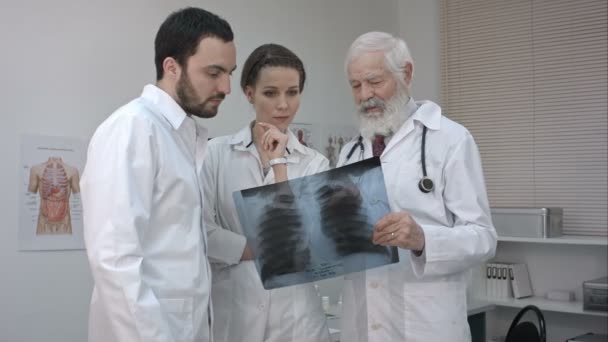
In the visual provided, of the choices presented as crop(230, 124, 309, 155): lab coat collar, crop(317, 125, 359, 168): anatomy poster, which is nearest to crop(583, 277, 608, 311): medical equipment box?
crop(317, 125, 359, 168): anatomy poster

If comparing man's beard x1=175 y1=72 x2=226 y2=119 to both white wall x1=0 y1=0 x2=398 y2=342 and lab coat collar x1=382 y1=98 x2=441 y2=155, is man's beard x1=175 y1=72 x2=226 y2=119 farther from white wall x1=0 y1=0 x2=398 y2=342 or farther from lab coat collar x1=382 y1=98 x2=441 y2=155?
white wall x1=0 y1=0 x2=398 y2=342

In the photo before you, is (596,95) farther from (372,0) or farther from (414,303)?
(414,303)

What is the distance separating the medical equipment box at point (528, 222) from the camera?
4.36 m

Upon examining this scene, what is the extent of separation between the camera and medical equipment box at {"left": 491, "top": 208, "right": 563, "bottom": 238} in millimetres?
4363

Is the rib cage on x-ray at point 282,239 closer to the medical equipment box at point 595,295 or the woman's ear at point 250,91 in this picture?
the woman's ear at point 250,91

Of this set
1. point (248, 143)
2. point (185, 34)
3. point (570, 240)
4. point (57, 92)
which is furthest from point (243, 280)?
point (570, 240)

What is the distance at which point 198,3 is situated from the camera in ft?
12.2

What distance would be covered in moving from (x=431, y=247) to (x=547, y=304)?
290 centimetres

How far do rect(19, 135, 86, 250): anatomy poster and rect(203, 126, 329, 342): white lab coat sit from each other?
45.1 inches

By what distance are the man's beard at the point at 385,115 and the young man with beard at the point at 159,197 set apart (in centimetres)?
48

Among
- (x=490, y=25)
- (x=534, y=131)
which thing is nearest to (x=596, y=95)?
(x=534, y=131)

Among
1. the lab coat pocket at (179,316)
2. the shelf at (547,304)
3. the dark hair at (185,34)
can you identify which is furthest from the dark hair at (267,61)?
the shelf at (547,304)

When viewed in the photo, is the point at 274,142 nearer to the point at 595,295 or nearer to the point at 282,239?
the point at 282,239

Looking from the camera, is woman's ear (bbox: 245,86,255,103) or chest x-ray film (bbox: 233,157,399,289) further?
woman's ear (bbox: 245,86,255,103)
